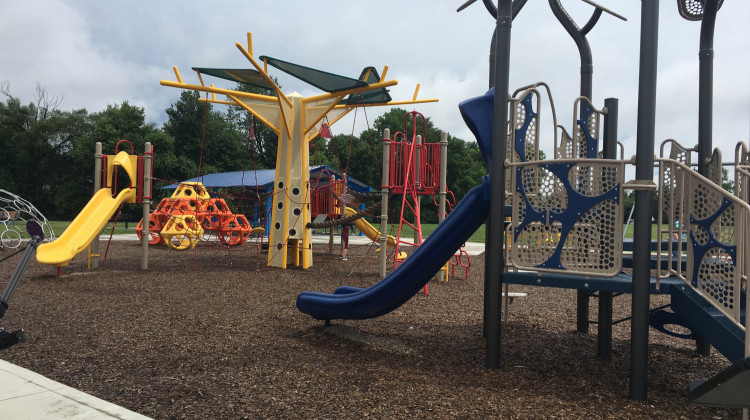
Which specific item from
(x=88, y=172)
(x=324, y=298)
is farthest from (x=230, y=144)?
(x=324, y=298)

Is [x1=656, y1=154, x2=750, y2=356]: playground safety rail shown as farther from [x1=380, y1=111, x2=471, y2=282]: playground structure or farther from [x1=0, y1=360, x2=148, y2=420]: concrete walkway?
[x1=380, y1=111, x2=471, y2=282]: playground structure

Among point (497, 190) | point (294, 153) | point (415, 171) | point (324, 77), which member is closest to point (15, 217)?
point (294, 153)

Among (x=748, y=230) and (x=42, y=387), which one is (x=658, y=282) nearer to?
(x=748, y=230)

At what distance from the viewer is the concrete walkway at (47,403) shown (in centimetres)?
343

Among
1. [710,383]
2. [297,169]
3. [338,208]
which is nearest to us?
[710,383]

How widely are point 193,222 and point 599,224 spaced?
13746mm

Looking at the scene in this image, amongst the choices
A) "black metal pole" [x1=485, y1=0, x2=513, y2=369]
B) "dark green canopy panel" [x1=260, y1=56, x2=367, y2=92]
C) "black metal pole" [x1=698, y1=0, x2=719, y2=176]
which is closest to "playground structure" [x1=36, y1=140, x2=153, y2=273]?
"dark green canopy panel" [x1=260, y1=56, x2=367, y2=92]

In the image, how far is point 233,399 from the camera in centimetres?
385

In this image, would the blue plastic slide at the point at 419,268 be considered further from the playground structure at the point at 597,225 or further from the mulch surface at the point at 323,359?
the mulch surface at the point at 323,359

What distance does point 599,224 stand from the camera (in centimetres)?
414

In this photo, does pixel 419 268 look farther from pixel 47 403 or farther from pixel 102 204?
pixel 102 204

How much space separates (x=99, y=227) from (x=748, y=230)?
34.6ft

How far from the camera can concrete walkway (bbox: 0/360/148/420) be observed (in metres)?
3.43

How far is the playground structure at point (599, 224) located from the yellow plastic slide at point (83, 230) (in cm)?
717
